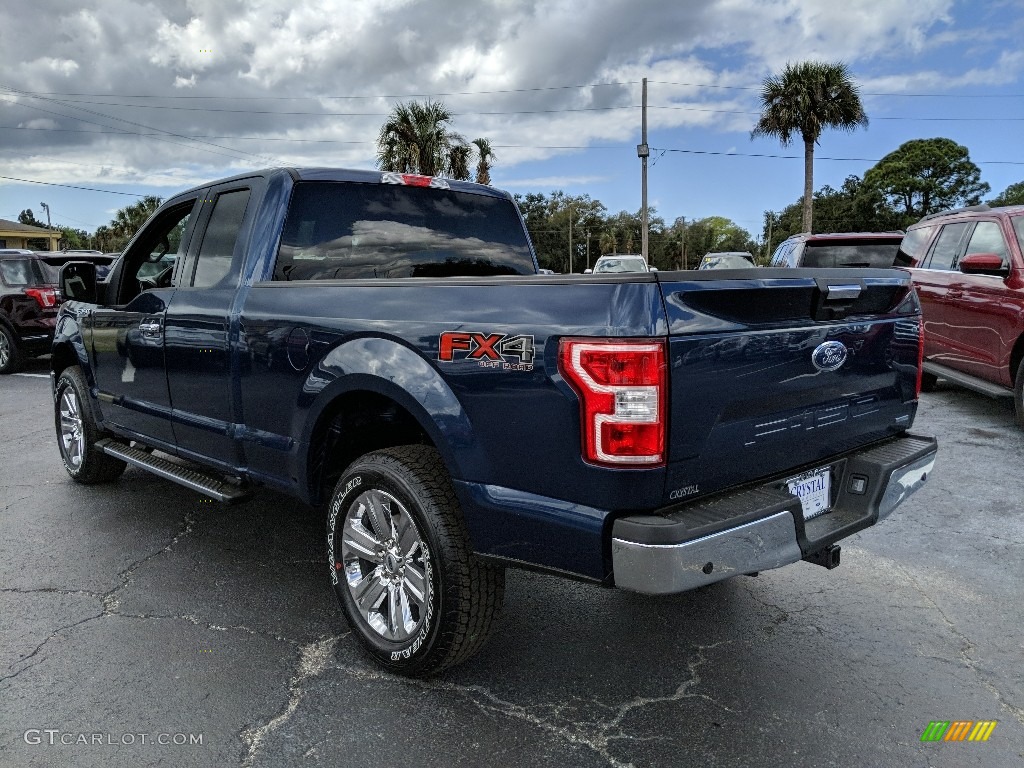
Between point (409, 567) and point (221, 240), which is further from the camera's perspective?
point (221, 240)

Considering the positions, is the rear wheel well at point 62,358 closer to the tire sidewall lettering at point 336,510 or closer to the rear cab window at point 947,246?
the tire sidewall lettering at point 336,510

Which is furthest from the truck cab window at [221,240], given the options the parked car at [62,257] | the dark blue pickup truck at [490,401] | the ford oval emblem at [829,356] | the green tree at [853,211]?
the green tree at [853,211]

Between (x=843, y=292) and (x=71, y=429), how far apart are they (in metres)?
5.23

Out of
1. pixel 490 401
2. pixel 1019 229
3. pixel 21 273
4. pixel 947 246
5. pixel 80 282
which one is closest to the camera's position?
pixel 490 401

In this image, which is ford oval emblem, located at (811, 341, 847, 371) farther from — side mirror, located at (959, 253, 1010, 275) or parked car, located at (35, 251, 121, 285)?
parked car, located at (35, 251, 121, 285)

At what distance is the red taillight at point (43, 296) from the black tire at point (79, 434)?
7214 mm

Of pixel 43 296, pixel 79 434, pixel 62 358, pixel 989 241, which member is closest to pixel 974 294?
pixel 989 241

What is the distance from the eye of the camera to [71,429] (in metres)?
5.78

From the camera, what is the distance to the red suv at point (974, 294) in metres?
6.82

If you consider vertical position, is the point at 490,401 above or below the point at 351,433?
above

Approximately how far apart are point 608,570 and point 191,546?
2.94 m

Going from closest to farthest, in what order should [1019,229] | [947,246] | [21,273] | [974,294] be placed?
1. [1019,229]
2. [974,294]
3. [947,246]
4. [21,273]

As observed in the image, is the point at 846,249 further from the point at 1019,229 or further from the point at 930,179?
the point at 930,179
